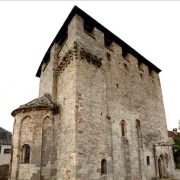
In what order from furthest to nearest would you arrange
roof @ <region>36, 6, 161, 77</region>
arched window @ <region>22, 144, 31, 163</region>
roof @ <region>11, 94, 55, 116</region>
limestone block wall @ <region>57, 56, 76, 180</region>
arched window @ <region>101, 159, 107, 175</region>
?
roof @ <region>36, 6, 161, 77</region> < roof @ <region>11, 94, 55, 116</region> < arched window @ <region>22, 144, 31, 163</region> < arched window @ <region>101, 159, 107, 175</region> < limestone block wall @ <region>57, 56, 76, 180</region>

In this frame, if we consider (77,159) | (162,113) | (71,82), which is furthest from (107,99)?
(162,113)

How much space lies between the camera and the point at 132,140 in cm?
1215

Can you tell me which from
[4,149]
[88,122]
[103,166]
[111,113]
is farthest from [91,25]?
[4,149]

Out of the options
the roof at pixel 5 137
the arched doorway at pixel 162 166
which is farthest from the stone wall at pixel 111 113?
the roof at pixel 5 137

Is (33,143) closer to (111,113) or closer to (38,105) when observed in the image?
(38,105)

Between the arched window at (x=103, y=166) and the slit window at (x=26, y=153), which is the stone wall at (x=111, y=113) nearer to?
the arched window at (x=103, y=166)

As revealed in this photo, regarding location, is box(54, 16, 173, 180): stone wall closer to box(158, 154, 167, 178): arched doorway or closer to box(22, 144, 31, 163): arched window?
box(158, 154, 167, 178): arched doorway

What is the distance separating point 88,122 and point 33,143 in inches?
141

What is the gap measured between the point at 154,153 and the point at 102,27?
11.6 meters

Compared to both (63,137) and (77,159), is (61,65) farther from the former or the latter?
(77,159)

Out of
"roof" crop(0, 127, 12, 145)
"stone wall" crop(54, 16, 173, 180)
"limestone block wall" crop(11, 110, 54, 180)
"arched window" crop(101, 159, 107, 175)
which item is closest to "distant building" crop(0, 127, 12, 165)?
"roof" crop(0, 127, 12, 145)

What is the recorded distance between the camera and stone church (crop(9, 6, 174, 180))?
912 centimetres

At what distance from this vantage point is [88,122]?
30.9ft

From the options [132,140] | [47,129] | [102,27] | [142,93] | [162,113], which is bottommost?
[132,140]
